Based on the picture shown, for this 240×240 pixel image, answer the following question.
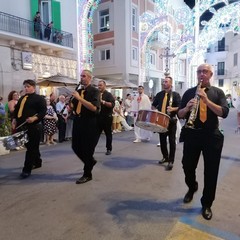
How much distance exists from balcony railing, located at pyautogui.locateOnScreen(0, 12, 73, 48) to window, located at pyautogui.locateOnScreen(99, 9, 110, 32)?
920 centimetres

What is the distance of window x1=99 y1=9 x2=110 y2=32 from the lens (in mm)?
26797

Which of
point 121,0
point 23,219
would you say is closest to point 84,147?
point 23,219

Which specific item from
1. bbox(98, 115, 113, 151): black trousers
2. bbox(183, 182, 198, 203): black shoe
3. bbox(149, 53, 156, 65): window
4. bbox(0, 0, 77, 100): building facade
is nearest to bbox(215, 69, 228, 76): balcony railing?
bbox(149, 53, 156, 65): window

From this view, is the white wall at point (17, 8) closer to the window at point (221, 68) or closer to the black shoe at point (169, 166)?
the black shoe at point (169, 166)

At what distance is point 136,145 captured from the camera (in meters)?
9.17

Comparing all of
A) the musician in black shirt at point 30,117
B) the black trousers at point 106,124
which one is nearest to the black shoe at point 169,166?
the black trousers at point 106,124

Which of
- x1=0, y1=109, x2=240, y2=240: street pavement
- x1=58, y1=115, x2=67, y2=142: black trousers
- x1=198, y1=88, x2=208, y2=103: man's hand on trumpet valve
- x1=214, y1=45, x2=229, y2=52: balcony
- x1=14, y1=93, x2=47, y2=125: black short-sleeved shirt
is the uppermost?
x1=214, y1=45, x2=229, y2=52: balcony

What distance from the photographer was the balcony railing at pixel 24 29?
14695mm

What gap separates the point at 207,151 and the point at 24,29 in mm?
14431

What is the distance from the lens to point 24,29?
15.8 metres

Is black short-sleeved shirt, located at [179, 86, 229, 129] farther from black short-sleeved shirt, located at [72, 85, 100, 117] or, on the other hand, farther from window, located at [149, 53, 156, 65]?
window, located at [149, 53, 156, 65]

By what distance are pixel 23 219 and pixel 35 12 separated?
14.8 m

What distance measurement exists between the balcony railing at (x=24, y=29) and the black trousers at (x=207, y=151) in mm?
13335

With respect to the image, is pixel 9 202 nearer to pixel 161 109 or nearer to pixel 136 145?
pixel 161 109
